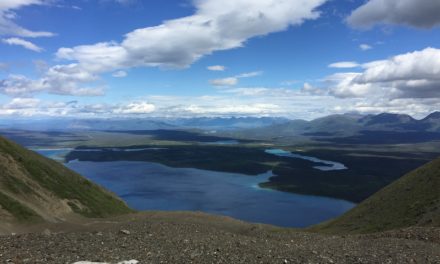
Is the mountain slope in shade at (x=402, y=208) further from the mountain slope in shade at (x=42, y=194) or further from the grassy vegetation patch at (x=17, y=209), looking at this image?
the mountain slope in shade at (x=42, y=194)

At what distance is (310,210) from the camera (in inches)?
7057

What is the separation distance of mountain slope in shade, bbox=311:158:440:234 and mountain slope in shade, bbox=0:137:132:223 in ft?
157

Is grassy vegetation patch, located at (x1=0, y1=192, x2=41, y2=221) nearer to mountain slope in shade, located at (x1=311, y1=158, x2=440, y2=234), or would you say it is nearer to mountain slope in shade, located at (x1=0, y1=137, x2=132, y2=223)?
mountain slope in shade, located at (x1=0, y1=137, x2=132, y2=223)

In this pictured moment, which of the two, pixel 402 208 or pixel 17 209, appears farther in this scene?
pixel 402 208

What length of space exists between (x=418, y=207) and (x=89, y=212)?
206ft

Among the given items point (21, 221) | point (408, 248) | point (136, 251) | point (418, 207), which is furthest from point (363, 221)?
point (21, 221)

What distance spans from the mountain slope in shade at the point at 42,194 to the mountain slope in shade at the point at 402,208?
47982mm

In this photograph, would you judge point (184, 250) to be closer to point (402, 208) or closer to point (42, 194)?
point (402, 208)

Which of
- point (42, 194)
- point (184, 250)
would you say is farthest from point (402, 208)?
point (42, 194)

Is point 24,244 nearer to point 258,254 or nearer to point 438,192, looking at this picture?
point 258,254

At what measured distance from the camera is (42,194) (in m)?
71.2

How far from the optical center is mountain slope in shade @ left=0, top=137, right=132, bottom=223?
57584 mm

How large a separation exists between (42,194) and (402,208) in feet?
213

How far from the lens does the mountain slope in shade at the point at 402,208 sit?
178 feet
